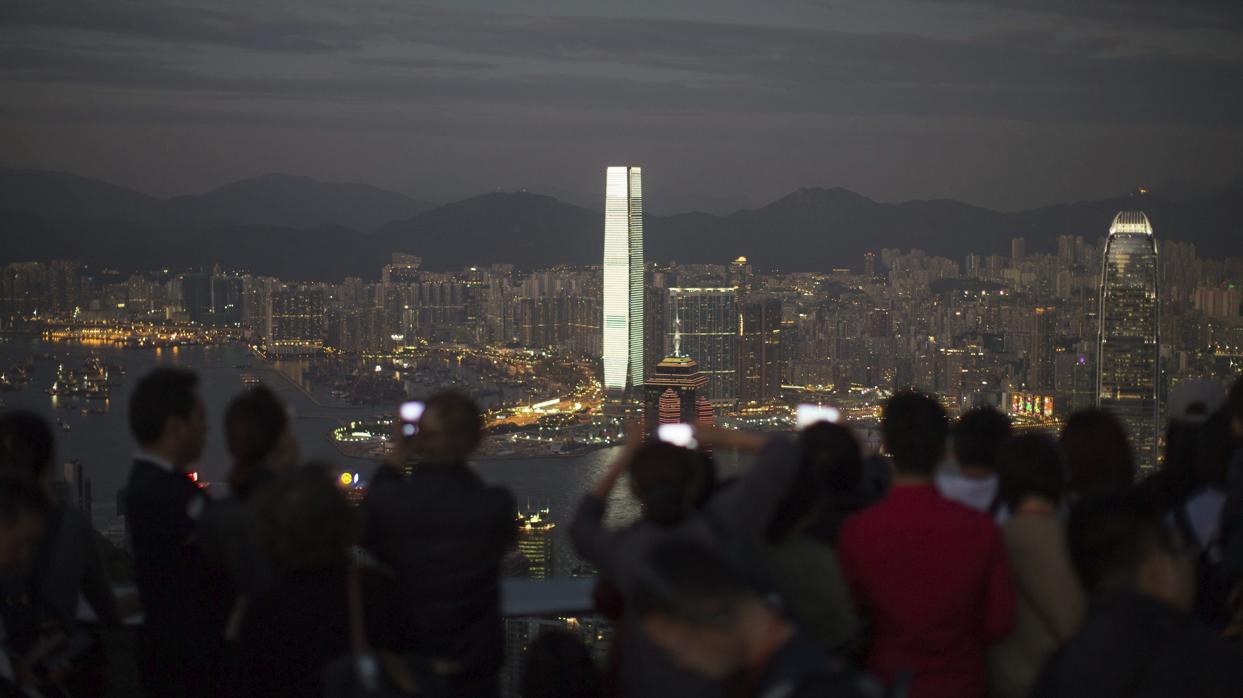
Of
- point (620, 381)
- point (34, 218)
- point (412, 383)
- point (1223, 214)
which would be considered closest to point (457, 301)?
point (620, 381)

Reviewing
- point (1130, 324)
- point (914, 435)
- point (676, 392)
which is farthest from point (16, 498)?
point (1130, 324)

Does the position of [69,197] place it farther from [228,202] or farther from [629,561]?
[629,561]

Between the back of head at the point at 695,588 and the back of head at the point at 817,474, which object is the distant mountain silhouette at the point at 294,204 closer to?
the back of head at the point at 817,474

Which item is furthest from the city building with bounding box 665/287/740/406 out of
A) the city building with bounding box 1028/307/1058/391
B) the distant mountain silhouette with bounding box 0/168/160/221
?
the distant mountain silhouette with bounding box 0/168/160/221

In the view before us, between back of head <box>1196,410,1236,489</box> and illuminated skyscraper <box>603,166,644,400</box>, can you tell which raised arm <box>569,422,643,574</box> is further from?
illuminated skyscraper <box>603,166,644,400</box>

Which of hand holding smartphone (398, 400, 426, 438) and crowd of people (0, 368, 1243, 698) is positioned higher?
hand holding smartphone (398, 400, 426, 438)

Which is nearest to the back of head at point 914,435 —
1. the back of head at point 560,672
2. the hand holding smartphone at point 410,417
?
the back of head at point 560,672
